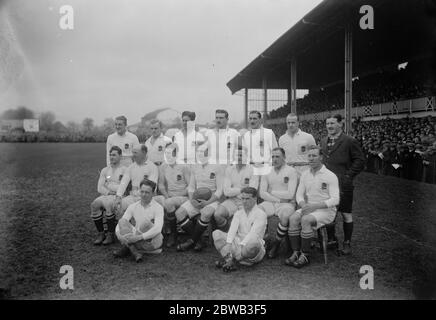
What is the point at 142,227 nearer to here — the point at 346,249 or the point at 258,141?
the point at 258,141

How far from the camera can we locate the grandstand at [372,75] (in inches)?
426

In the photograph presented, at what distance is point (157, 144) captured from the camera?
6.20 meters

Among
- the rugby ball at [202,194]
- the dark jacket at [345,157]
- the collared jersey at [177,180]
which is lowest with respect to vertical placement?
the rugby ball at [202,194]

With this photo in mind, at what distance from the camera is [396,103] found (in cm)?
1855

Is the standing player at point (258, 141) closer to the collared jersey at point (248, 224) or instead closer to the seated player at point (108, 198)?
the collared jersey at point (248, 224)

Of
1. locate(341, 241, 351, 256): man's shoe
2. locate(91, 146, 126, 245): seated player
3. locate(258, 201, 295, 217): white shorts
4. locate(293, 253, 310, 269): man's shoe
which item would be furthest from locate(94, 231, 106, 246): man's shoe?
locate(341, 241, 351, 256): man's shoe

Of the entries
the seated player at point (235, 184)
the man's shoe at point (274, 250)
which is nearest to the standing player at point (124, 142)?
the seated player at point (235, 184)

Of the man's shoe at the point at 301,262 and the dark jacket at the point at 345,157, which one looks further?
the dark jacket at the point at 345,157

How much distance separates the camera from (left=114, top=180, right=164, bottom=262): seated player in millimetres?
4680

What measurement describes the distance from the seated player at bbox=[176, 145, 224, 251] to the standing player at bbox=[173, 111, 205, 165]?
0.22 m

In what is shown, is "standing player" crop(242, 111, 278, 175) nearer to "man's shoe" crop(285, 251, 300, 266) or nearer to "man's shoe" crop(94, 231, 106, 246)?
"man's shoe" crop(285, 251, 300, 266)

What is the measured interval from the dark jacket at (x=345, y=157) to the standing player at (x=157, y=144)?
2.62 metres

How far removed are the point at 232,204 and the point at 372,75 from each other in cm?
2336
